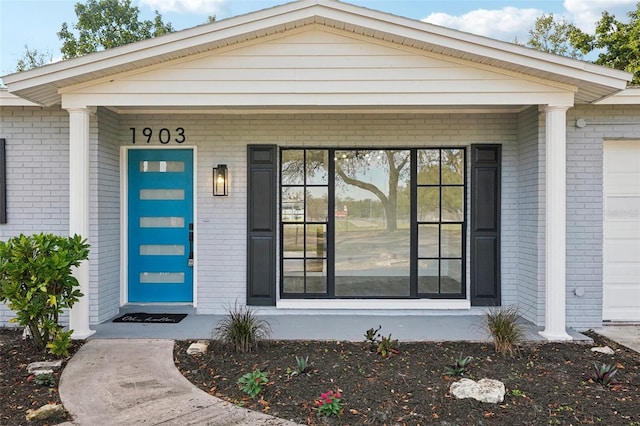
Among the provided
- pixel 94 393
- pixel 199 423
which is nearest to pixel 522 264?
pixel 199 423

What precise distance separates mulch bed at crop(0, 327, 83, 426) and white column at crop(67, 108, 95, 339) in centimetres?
30

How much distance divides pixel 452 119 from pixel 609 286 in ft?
9.51

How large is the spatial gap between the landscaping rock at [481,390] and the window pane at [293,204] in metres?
3.18

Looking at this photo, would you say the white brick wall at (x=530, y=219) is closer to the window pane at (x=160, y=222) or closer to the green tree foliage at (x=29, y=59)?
the window pane at (x=160, y=222)

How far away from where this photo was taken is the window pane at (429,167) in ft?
19.8

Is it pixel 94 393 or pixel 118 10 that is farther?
pixel 118 10

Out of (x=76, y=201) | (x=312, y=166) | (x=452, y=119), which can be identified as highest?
(x=452, y=119)

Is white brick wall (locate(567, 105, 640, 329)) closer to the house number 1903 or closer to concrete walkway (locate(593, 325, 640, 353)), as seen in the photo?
concrete walkway (locate(593, 325, 640, 353))

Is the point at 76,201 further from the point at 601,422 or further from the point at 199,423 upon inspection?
the point at 601,422

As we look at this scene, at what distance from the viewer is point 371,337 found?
14.9 feet

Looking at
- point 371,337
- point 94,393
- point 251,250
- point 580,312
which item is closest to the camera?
point 94,393

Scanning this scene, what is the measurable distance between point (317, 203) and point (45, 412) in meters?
3.83

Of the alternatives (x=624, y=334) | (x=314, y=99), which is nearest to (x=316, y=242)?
(x=314, y=99)

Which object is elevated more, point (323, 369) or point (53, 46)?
point (53, 46)
